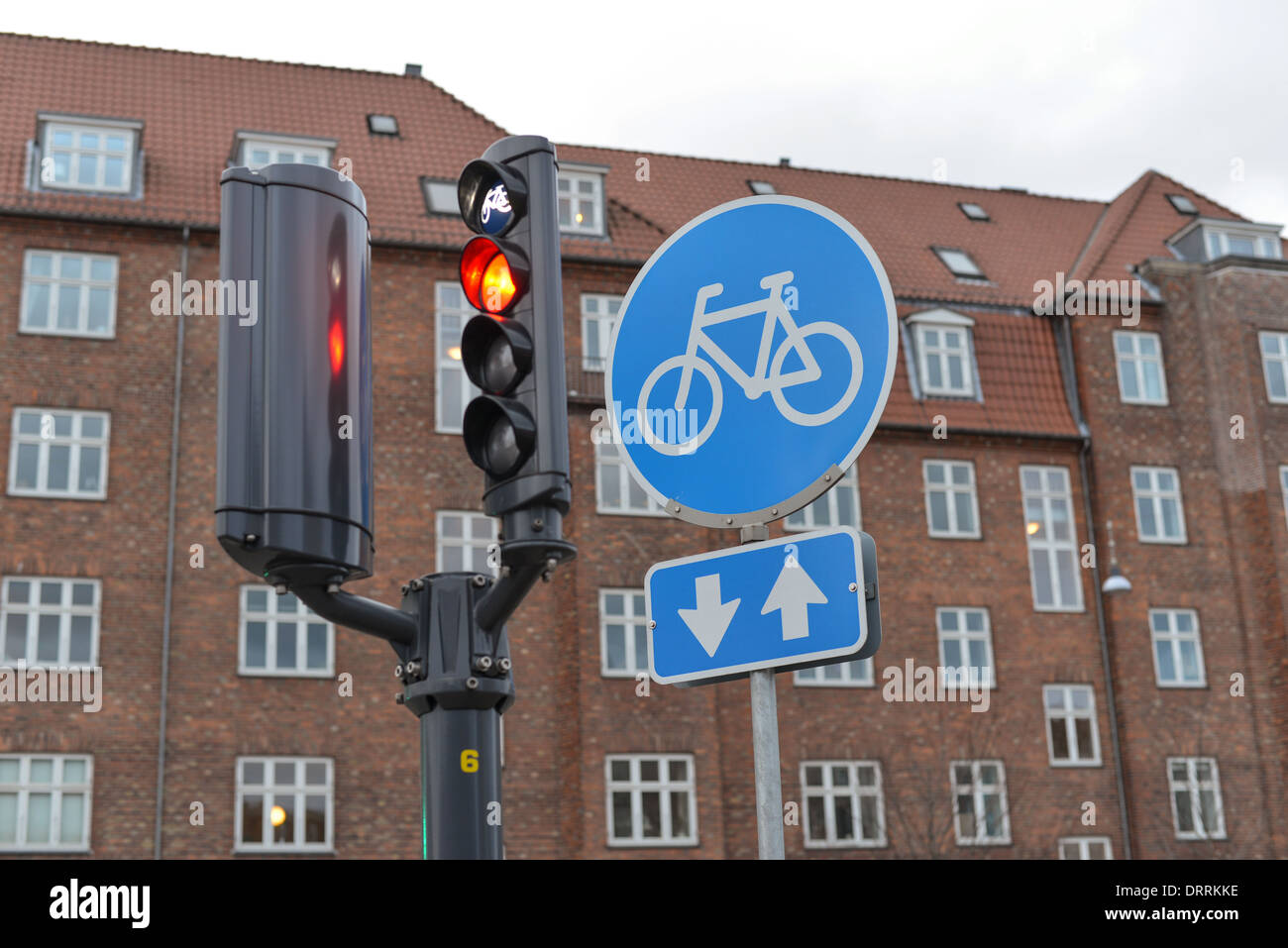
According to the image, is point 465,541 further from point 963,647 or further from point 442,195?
point 963,647

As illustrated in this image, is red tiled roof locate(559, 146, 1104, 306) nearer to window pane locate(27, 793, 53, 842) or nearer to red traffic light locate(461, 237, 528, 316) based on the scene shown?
window pane locate(27, 793, 53, 842)

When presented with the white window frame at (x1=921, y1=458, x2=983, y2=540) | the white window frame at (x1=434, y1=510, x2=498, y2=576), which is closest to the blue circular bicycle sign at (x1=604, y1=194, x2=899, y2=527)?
the white window frame at (x1=434, y1=510, x2=498, y2=576)

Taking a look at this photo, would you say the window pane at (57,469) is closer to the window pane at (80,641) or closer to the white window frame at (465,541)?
the window pane at (80,641)

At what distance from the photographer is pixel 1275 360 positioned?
34.0m

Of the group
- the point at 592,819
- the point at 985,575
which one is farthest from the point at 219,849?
the point at 985,575

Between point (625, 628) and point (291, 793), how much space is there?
6.44 m

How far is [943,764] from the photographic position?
30203mm

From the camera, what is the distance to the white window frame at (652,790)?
2745 cm

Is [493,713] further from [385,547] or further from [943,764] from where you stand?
[943,764]

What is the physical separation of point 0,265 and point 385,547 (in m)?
8.15

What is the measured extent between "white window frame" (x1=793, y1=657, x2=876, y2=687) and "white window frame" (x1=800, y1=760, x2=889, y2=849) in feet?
4.67

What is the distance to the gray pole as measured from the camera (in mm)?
2792

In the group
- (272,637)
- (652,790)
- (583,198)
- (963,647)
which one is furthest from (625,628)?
(583,198)
